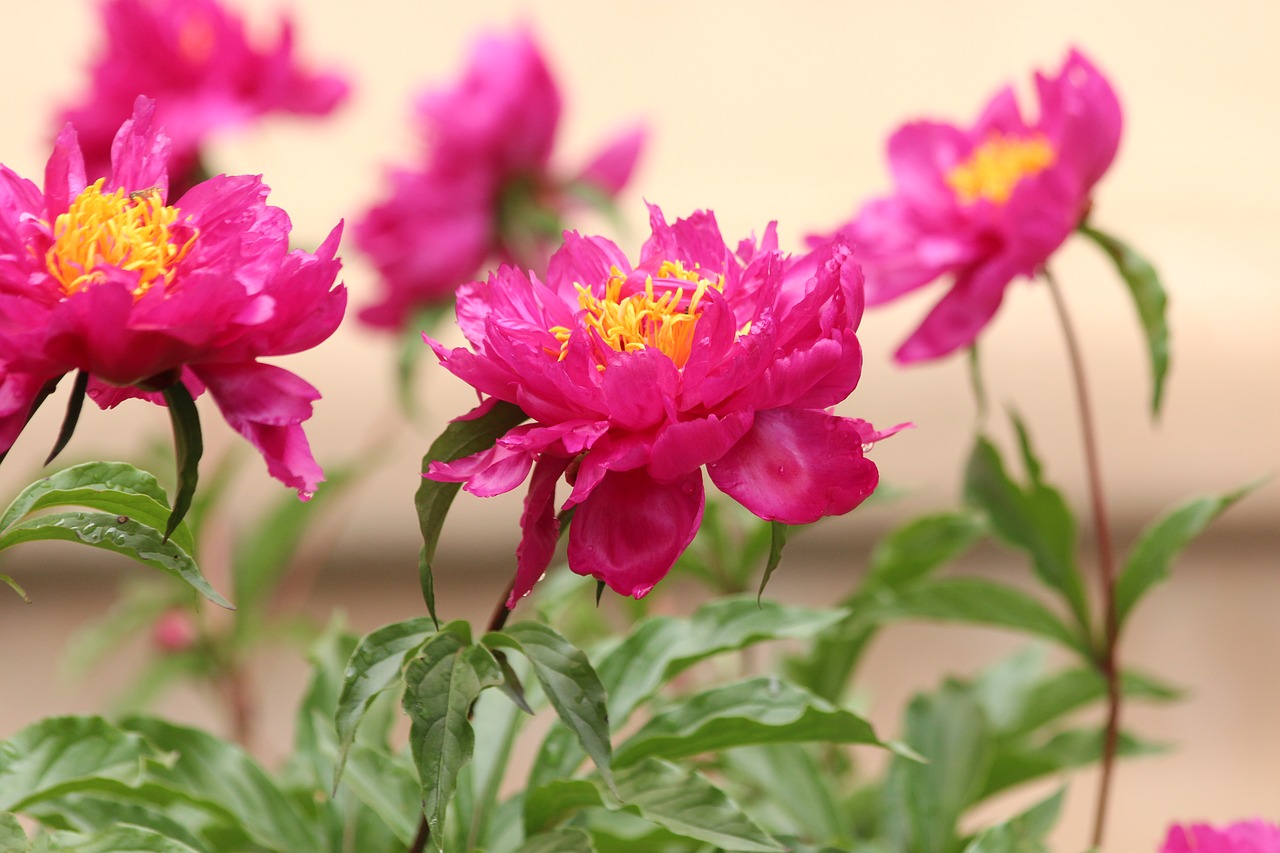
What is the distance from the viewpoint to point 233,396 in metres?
0.26

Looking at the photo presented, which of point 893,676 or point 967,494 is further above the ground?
point 893,676

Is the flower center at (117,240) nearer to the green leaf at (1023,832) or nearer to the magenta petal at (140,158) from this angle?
the magenta petal at (140,158)

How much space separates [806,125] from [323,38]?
56cm

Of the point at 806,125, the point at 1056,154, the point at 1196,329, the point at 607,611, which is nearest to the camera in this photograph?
the point at 1056,154

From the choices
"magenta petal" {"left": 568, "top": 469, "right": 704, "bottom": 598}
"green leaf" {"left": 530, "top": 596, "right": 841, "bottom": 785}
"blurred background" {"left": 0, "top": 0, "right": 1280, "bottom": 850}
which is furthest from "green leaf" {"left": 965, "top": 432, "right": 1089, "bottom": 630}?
"blurred background" {"left": 0, "top": 0, "right": 1280, "bottom": 850}

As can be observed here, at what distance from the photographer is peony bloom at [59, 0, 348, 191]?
637mm

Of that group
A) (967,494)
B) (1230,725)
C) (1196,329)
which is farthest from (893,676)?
(967,494)

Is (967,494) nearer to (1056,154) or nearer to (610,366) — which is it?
(1056,154)

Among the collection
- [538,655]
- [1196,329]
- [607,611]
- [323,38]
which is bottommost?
[538,655]

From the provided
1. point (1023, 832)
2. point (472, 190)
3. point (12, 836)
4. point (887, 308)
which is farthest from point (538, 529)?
point (887, 308)

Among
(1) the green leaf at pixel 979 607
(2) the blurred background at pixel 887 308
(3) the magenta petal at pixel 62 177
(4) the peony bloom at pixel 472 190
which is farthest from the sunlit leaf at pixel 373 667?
(2) the blurred background at pixel 887 308

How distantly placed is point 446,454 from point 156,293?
0.20 ft

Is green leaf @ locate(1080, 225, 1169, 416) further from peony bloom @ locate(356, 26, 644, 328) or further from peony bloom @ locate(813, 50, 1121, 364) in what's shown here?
peony bloom @ locate(356, 26, 644, 328)

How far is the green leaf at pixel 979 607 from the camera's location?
47 centimetres
